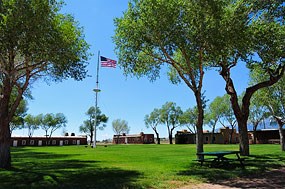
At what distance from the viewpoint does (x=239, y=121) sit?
1969 cm

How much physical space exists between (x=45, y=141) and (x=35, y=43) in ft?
252

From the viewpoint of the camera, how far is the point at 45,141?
8256 cm

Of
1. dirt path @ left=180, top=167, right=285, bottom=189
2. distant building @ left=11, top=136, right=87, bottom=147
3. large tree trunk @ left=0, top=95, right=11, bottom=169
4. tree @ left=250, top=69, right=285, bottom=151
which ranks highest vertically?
tree @ left=250, top=69, right=285, bottom=151

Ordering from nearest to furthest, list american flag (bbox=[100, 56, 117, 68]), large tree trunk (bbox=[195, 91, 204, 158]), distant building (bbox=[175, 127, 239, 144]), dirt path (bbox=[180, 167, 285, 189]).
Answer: dirt path (bbox=[180, 167, 285, 189])
large tree trunk (bbox=[195, 91, 204, 158])
american flag (bbox=[100, 56, 117, 68])
distant building (bbox=[175, 127, 239, 144])

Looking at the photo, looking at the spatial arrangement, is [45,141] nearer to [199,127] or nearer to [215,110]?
[215,110]

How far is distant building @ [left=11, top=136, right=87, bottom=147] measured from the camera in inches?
2992

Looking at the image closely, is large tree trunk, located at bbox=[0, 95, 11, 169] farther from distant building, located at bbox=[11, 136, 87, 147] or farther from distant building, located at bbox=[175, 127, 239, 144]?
distant building, located at bbox=[175, 127, 239, 144]

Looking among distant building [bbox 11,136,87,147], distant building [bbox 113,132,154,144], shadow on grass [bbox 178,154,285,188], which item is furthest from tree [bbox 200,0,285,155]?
distant building [bbox 113,132,154,144]

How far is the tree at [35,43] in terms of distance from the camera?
1095 centimetres

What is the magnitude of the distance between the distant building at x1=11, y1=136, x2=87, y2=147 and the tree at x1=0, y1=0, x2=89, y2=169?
220 ft

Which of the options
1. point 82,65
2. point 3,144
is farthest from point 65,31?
point 3,144

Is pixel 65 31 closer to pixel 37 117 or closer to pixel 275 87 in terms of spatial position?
pixel 275 87

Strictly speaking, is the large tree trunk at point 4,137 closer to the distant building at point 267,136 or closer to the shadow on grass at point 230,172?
the shadow on grass at point 230,172

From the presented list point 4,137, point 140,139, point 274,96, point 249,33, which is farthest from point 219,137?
point 4,137
